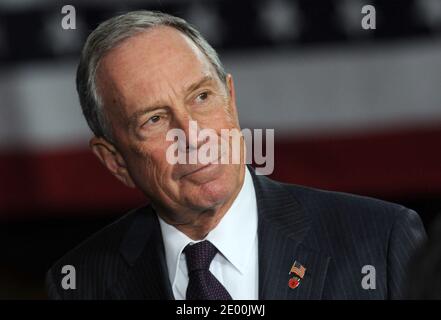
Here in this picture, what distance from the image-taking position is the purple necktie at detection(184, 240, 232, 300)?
98cm

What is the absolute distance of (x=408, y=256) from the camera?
96 centimetres

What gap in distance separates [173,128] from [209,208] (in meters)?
0.09

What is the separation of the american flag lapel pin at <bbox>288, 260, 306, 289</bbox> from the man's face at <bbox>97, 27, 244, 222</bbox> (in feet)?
0.33

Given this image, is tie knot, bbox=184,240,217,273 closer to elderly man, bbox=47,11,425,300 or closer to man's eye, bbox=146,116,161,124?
elderly man, bbox=47,11,425,300

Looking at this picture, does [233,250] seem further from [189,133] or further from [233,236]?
[189,133]

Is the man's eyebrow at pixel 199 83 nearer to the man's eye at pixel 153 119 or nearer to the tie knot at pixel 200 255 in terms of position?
the man's eye at pixel 153 119

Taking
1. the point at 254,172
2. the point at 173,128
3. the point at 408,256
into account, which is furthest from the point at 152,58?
the point at 408,256

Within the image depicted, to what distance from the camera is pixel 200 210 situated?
99 centimetres

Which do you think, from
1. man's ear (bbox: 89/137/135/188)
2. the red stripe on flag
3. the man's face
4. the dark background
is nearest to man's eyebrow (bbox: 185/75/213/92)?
the man's face

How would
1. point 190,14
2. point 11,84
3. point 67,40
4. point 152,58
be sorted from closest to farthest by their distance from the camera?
1. point 152,58
2. point 190,14
3. point 67,40
4. point 11,84

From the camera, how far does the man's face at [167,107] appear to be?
0.94 meters

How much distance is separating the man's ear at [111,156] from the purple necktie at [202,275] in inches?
4.1

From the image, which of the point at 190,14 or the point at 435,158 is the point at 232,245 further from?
the point at 435,158

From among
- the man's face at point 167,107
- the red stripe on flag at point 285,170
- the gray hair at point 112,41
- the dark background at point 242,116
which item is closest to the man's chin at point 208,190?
the man's face at point 167,107
